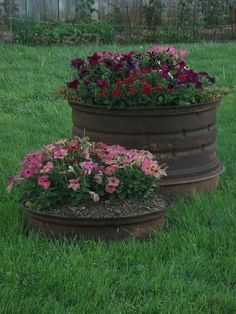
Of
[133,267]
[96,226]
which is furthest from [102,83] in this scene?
[133,267]

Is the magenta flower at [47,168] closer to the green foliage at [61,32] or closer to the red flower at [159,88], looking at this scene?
the red flower at [159,88]

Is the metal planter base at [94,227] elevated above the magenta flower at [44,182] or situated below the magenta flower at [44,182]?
below

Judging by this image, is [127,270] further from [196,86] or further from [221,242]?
[196,86]

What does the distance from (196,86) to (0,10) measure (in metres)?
9.16

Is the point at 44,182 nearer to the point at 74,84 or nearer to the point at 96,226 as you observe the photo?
the point at 96,226

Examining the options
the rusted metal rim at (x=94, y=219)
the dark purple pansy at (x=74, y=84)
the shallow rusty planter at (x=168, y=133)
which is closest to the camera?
the rusted metal rim at (x=94, y=219)

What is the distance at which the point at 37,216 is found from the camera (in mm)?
4629

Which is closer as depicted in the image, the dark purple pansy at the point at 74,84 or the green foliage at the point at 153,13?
the dark purple pansy at the point at 74,84

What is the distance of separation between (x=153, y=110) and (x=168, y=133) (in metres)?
0.21

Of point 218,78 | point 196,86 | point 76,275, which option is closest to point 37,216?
point 76,275

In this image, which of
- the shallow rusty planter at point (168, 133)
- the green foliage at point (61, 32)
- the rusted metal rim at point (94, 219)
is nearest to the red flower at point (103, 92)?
the shallow rusty planter at point (168, 133)

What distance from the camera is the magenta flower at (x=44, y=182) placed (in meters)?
4.61

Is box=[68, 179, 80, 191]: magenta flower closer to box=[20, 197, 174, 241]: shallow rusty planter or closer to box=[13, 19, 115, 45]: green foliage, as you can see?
box=[20, 197, 174, 241]: shallow rusty planter

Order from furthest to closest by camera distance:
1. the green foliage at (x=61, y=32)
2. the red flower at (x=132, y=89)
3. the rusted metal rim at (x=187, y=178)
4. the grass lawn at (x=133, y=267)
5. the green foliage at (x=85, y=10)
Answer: the green foliage at (x=85, y=10)
the green foliage at (x=61, y=32)
the rusted metal rim at (x=187, y=178)
the red flower at (x=132, y=89)
the grass lawn at (x=133, y=267)
